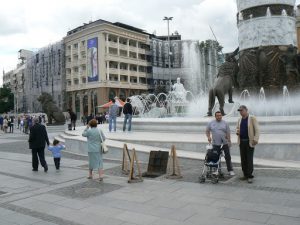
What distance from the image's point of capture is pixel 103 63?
67.0 metres

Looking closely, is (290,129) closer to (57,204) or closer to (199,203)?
(199,203)

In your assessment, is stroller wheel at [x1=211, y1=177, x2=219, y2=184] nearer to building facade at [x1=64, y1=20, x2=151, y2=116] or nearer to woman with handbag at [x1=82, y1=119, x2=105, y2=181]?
woman with handbag at [x1=82, y1=119, x2=105, y2=181]

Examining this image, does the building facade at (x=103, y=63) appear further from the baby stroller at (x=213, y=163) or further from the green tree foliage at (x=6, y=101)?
the baby stroller at (x=213, y=163)

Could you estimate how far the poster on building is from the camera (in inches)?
2665

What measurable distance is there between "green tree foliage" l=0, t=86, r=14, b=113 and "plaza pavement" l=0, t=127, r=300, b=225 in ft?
309

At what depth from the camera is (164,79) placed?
79.4m

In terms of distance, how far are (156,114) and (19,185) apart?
17.7 metres

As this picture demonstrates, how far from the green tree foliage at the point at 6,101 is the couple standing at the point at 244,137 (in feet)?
319

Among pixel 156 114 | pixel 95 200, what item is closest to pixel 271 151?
pixel 95 200

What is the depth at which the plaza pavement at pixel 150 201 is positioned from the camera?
5.70 meters

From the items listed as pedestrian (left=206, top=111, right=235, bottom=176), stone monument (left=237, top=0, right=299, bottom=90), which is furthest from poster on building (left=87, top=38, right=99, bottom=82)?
pedestrian (left=206, top=111, right=235, bottom=176)

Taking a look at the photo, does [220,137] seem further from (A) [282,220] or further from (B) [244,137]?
(A) [282,220]

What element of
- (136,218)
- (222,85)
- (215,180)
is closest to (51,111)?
(222,85)

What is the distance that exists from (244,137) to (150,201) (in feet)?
9.16
